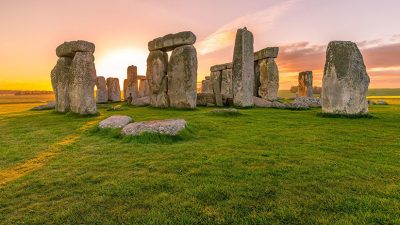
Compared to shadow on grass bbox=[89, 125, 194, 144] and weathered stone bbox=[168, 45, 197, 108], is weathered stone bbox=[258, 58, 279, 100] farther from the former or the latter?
shadow on grass bbox=[89, 125, 194, 144]

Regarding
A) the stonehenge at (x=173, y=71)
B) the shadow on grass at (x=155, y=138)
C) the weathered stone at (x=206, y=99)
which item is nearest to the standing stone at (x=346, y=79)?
the shadow on grass at (x=155, y=138)

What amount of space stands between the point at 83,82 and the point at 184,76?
17.4 ft

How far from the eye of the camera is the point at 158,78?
1675 centimetres

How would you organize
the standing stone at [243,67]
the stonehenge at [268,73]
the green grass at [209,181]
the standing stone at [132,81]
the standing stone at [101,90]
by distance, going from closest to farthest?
the green grass at [209,181]
the standing stone at [243,67]
the stonehenge at [268,73]
the standing stone at [101,90]
the standing stone at [132,81]

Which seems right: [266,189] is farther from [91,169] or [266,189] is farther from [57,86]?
[57,86]

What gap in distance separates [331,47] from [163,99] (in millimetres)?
9640

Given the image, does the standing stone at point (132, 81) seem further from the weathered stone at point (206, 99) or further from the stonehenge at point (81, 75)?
the stonehenge at point (81, 75)

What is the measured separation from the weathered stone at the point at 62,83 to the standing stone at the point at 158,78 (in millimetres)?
4861

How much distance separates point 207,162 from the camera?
4883 millimetres

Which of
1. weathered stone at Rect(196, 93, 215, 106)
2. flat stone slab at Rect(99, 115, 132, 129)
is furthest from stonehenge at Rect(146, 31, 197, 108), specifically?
flat stone slab at Rect(99, 115, 132, 129)

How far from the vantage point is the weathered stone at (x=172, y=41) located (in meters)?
14.9

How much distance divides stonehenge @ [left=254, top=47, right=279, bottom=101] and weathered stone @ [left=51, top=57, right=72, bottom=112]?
527 inches

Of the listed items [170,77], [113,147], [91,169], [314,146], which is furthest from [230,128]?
[170,77]

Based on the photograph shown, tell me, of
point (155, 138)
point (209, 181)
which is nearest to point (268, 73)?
point (155, 138)
